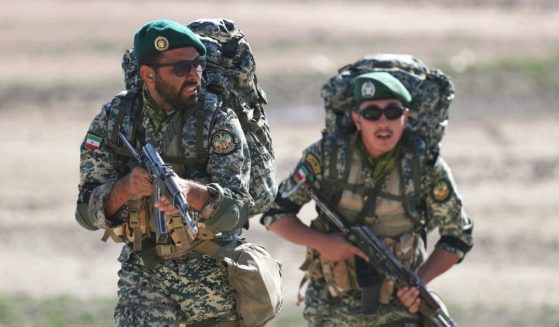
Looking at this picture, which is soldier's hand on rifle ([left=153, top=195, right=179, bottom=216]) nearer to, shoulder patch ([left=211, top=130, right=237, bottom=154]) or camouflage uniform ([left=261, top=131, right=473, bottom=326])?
shoulder patch ([left=211, top=130, right=237, bottom=154])

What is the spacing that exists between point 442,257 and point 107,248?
926cm

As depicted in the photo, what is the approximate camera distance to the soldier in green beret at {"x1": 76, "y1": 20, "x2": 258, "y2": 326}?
7.02 metres

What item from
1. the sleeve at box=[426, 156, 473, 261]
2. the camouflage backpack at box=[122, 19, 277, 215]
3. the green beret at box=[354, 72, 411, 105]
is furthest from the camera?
the sleeve at box=[426, 156, 473, 261]

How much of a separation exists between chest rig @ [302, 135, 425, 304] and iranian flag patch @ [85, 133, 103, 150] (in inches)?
73.0

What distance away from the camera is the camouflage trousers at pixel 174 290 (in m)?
7.23

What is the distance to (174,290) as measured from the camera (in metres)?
7.27

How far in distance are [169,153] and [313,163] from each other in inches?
67.6

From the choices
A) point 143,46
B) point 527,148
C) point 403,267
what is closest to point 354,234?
point 403,267

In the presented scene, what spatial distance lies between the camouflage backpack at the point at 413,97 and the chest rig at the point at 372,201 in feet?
0.56

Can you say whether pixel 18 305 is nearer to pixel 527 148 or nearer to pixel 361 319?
pixel 361 319

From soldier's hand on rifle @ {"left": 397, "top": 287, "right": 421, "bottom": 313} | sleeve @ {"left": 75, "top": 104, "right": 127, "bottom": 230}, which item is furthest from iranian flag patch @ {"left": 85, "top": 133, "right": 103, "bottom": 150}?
soldier's hand on rifle @ {"left": 397, "top": 287, "right": 421, "bottom": 313}

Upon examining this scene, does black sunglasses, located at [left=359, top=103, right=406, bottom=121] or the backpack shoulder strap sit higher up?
black sunglasses, located at [left=359, top=103, right=406, bottom=121]

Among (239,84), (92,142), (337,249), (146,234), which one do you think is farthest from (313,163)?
(92,142)

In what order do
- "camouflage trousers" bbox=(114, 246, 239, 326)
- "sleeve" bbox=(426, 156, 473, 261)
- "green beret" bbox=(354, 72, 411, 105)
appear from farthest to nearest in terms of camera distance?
"sleeve" bbox=(426, 156, 473, 261) → "green beret" bbox=(354, 72, 411, 105) → "camouflage trousers" bbox=(114, 246, 239, 326)
